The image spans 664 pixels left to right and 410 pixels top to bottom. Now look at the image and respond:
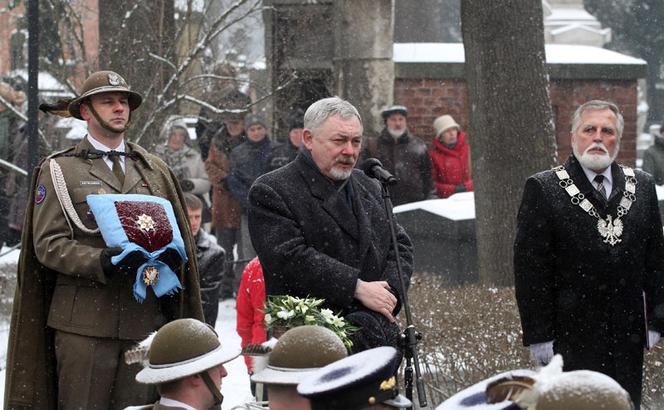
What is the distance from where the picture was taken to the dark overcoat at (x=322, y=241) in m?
6.05

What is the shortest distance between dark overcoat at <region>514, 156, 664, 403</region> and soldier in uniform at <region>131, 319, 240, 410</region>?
2.14 metres

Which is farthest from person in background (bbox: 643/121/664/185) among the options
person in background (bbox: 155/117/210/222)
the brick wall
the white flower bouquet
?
the white flower bouquet

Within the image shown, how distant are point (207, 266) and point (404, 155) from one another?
176 inches

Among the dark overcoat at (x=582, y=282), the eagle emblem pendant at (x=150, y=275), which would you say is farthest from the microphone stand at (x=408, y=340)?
the eagle emblem pendant at (x=150, y=275)

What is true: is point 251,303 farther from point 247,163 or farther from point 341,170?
point 247,163

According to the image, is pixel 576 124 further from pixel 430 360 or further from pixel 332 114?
pixel 430 360

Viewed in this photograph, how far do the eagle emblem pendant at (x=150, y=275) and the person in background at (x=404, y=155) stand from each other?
25.2 feet

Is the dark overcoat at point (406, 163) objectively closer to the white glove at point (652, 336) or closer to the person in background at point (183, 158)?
the person in background at point (183, 158)

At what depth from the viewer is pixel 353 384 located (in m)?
3.40

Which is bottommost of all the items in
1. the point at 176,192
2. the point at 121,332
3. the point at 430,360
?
the point at 430,360

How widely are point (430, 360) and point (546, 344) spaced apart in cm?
177

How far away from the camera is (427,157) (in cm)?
1395

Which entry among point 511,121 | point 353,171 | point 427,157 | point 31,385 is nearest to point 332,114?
point 353,171

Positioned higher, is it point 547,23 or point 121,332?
point 547,23
